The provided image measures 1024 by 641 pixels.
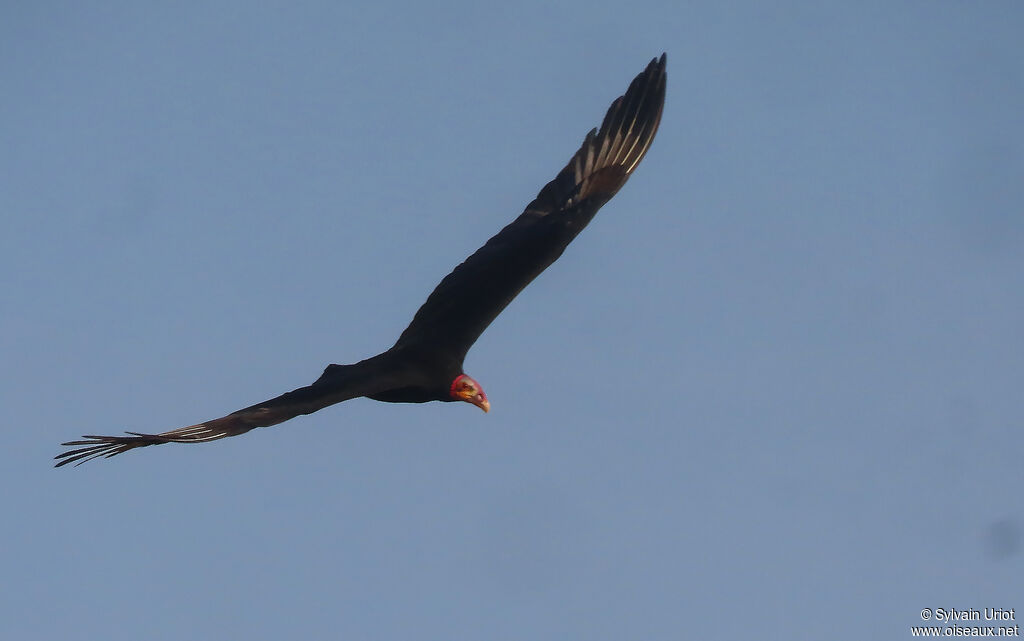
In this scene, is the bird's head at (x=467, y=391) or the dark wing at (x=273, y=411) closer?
the dark wing at (x=273, y=411)

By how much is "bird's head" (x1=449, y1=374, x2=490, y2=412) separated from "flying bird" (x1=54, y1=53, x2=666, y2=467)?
2cm

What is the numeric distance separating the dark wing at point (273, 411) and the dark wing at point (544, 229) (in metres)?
1.85

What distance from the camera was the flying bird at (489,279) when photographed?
21.1m

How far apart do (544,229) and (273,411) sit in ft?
24.3

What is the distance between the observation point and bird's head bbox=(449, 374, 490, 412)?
2283cm

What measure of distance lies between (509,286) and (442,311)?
1177 millimetres

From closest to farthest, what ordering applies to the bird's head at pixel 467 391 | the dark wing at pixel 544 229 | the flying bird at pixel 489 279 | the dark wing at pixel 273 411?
the dark wing at pixel 273 411 → the flying bird at pixel 489 279 → the bird's head at pixel 467 391 → the dark wing at pixel 544 229

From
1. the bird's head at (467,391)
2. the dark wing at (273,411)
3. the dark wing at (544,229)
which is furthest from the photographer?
the dark wing at (544,229)

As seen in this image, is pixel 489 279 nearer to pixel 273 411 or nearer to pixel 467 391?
pixel 467 391

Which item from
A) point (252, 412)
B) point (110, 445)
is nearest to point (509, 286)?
point (252, 412)

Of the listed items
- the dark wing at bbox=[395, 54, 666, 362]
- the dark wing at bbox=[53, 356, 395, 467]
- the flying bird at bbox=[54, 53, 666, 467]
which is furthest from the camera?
the dark wing at bbox=[395, 54, 666, 362]

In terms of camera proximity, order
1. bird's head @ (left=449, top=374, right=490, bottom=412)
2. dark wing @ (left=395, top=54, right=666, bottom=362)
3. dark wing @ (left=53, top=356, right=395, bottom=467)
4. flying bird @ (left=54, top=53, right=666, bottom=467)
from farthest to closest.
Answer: dark wing @ (left=395, top=54, right=666, bottom=362), bird's head @ (left=449, top=374, right=490, bottom=412), flying bird @ (left=54, top=53, right=666, bottom=467), dark wing @ (left=53, top=356, right=395, bottom=467)

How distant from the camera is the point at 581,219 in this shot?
982 inches

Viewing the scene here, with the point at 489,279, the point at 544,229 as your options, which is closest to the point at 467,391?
the point at 489,279
